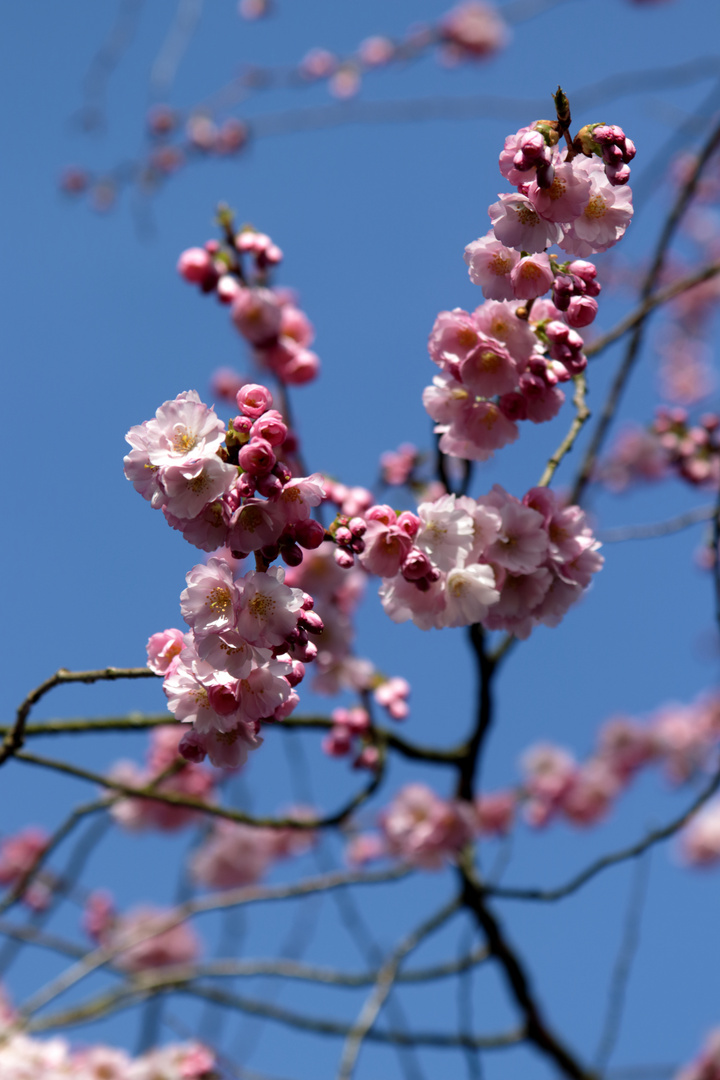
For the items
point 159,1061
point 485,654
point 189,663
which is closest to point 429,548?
point 189,663

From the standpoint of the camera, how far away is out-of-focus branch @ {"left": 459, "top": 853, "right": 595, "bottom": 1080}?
12.8 feet

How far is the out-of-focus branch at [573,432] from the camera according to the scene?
1.99 metres

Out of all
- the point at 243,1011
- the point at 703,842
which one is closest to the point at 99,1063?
the point at 243,1011

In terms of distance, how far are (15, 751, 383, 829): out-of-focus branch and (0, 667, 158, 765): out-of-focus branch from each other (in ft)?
0.27

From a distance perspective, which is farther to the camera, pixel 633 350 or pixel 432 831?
pixel 432 831

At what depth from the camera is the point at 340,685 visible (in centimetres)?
388

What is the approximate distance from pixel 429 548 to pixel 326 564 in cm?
195

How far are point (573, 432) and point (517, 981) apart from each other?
325 centimetres

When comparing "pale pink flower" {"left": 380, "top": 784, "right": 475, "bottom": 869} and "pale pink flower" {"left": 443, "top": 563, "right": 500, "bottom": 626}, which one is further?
"pale pink flower" {"left": 380, "top": 784, "right": 475, "bottom": 869}

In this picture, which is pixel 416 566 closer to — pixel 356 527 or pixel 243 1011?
pixel 356 527

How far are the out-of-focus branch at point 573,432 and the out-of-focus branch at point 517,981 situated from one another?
7.99 feet

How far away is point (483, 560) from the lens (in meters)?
1.83

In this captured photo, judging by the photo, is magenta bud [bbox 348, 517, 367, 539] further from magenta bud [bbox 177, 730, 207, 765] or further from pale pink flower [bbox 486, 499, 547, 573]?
magenta bud [bbox 177, 730, 207, 765]

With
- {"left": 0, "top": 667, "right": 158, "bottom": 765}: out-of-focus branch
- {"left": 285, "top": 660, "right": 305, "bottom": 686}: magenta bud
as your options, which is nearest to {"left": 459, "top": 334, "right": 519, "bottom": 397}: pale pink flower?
{"left": 285, "top": 660, "right": 305, "bottom": 686}: magenta bud
